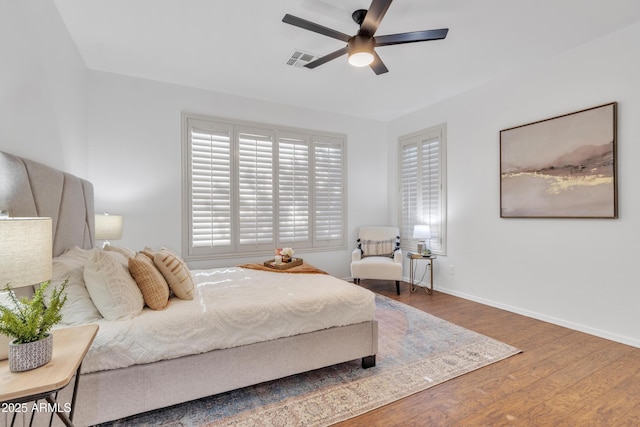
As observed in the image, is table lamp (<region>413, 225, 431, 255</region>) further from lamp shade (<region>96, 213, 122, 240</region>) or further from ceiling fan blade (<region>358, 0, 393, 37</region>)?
lamp shade (<region>96, 213, 122, 240</region>)

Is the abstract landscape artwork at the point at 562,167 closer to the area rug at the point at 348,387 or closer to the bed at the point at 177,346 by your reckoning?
the area rug at the point at 348,387

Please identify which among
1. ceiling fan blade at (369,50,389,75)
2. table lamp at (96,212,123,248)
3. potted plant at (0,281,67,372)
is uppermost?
ceiling fan blade at (369,50,389,75)

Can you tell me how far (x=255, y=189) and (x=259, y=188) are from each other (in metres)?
0.06

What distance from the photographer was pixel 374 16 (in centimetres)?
220

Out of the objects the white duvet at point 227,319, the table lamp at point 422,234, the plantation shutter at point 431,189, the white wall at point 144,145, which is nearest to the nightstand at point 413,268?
the table lamp at point 422,234

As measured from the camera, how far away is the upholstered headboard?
162 cm

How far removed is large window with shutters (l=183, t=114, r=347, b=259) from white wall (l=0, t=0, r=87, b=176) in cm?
131

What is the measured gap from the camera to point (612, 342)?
2.90 m

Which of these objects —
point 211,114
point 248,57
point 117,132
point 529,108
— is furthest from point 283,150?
point 529,108

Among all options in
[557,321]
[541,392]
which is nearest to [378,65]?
[541,392]

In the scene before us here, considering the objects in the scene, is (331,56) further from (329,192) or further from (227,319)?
(329,192)

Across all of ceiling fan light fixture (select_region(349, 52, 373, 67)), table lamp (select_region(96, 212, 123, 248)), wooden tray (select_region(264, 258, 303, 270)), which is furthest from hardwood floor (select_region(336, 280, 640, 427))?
table lamp (select_region(96, 212, 123, 248))

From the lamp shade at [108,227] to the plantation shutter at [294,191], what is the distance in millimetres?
2129

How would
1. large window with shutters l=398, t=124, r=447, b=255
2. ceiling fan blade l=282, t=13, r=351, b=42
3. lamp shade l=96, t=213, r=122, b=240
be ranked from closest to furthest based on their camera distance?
ceiling fan blade l=282, t=13, r=351, b=42 → lamp shade l=96, t=213, r=122, b=240 → large window with shutters l=398, t=124, r=447, b=255
